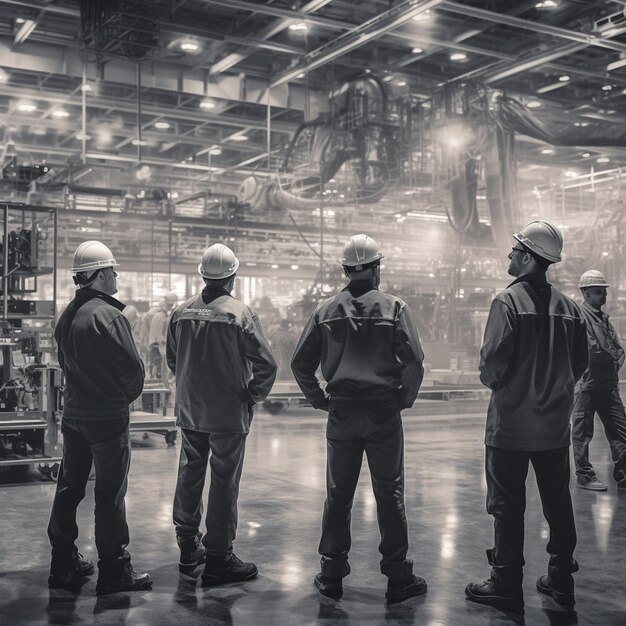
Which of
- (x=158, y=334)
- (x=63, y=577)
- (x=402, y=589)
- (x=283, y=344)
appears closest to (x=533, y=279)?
(x=402, y=589)

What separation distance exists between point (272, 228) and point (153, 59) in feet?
13.6

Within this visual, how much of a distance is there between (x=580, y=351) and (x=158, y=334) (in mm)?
10082

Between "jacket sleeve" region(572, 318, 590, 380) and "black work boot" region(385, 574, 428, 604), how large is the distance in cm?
130

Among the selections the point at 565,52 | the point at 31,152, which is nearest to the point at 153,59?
the point at 31,152

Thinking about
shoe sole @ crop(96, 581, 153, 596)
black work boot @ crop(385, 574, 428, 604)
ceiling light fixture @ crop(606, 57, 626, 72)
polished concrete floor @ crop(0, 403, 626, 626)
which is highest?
ceiling light fixture @ crop(606, 57, 626, 72)

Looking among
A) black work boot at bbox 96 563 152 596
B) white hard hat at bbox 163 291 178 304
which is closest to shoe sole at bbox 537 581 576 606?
black work boot at bbox 96 563 152 596

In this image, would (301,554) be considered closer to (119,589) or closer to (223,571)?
(223,571)

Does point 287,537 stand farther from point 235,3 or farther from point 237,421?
point 235,3

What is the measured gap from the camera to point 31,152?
56.5 ft

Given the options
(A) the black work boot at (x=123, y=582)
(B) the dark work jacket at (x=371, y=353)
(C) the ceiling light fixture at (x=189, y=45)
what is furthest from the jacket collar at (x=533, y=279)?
(C) the ceiling light fixture at (x=189, y=45)

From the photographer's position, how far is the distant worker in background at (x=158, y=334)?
43.2 ft

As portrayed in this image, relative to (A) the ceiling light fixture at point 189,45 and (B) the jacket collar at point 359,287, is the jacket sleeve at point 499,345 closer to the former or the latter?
(B) the jacket collar at point 359,287

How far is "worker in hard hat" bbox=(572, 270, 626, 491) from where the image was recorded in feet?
22.2

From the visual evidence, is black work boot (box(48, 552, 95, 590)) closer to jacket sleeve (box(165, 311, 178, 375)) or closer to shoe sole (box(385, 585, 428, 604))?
jacket sleeve (box(165, 311, 178, 375))
